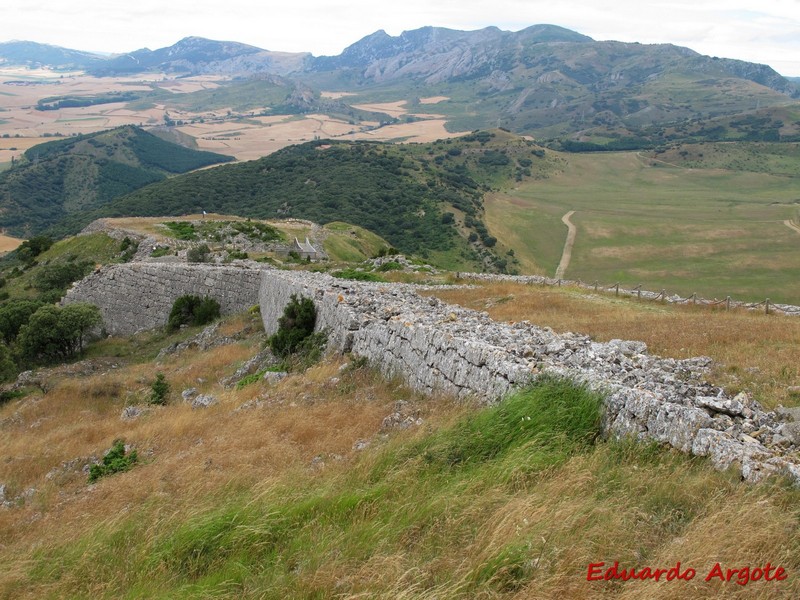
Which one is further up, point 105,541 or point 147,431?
point 105,541

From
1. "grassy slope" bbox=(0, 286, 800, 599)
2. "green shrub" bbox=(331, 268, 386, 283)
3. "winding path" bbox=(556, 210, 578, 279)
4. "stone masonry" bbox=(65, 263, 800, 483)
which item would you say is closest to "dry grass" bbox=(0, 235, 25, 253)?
"winding path" bbox=(556, 210, 578, 279)

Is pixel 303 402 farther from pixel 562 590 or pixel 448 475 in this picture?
pixel 562 590

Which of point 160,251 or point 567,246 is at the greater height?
point 160,251

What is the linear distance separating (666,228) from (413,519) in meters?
97.3

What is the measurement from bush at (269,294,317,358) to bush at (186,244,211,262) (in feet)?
60.9

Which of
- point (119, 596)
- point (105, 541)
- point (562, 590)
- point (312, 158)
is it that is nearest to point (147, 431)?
point (105, 541)

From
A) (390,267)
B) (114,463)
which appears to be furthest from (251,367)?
(390,267)

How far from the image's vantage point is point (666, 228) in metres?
93.1

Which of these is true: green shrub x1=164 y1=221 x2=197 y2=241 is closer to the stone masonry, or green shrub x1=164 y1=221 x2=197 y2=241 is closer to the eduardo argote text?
the stone masonry

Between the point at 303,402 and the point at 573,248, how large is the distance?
3155 inches

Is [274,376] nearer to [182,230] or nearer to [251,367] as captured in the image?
[251,367]

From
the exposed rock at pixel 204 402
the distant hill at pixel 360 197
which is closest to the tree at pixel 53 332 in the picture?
the exposed rock at pixel 204 402

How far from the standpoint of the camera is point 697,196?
122m

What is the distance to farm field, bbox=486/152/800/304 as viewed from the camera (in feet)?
228
